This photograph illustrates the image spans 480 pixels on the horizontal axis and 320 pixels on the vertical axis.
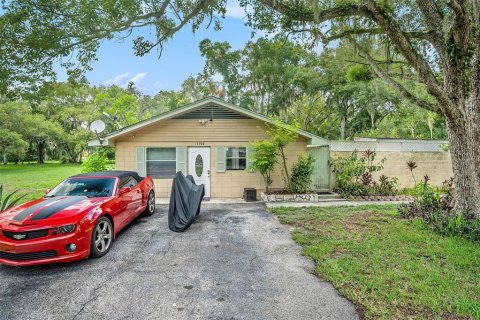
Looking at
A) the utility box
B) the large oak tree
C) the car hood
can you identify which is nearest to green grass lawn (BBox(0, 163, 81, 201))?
the large oak tree

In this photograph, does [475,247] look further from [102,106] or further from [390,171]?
[102,106]

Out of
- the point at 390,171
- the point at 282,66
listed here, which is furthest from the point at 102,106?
the point at 390,171

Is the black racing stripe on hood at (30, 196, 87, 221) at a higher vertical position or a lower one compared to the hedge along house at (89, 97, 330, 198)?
lower

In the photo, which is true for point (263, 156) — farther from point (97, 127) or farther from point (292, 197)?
point (97, 127)

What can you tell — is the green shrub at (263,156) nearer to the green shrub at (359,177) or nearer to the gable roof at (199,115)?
the gable roof at (199,115)

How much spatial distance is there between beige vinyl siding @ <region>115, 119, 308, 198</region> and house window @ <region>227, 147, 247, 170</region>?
163 millimetres

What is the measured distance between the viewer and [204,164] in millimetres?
9719

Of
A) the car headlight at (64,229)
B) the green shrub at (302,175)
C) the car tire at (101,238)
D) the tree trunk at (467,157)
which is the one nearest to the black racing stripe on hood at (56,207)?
the car headlight at (64,229)

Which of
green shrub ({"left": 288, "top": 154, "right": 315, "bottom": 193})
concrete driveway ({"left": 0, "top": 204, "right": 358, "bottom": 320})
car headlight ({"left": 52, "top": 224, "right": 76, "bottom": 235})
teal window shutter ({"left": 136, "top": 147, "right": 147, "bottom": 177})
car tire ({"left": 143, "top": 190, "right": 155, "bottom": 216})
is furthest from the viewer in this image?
teal window shutter ({"left": 136, "top": 147, "right": 147, "bottom": 177})

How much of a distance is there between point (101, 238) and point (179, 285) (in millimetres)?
1850

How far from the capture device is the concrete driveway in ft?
9.17

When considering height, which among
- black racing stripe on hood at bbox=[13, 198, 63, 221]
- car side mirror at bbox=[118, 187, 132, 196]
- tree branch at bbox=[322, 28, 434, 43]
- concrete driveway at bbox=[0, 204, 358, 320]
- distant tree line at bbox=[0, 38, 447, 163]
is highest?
distant tree line at bbox=[0, 38, 447, 163]

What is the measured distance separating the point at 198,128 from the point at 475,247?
826 centimetres

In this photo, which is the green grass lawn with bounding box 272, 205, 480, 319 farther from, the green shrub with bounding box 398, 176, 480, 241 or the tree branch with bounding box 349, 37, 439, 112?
the tree branch with bounding box 349, 37, 439, 112
